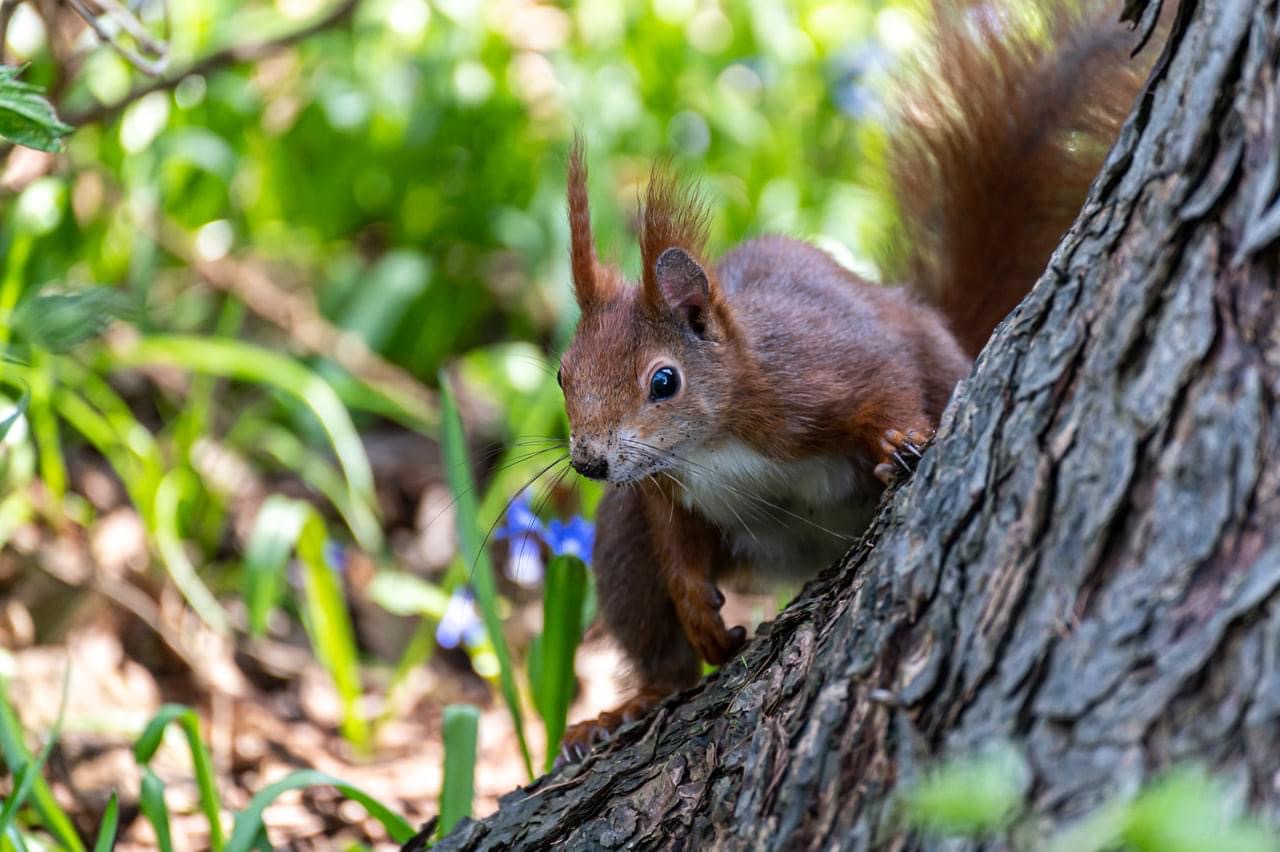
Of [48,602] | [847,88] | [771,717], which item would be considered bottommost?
[771,717]

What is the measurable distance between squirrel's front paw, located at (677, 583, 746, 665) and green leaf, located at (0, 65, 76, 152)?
36.5 inches

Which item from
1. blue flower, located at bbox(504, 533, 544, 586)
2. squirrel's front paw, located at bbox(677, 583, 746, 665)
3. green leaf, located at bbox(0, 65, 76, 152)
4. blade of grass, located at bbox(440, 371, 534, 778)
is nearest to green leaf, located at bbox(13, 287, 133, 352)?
green leaf, located at bbox(0, 65, 76, 152)

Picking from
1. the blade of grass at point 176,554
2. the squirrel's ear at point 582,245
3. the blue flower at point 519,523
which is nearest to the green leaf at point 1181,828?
the squirrel's ear at point 582,245

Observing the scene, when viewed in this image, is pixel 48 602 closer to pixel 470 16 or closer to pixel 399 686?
pixel 399 686

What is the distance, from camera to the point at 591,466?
5.46 ft

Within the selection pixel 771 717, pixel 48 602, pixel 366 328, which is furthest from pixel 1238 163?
pixel 366 328

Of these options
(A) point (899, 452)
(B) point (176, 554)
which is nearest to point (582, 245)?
(A) point (899, 452)

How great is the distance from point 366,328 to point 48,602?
3.45ft

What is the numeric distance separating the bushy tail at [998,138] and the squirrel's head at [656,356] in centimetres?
48

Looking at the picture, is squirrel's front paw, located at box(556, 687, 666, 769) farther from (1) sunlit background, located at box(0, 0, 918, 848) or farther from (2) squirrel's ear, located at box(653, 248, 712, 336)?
(2) squirrel's ear, located at box(653, 248, 712, 336)

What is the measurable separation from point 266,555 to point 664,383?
120 cm

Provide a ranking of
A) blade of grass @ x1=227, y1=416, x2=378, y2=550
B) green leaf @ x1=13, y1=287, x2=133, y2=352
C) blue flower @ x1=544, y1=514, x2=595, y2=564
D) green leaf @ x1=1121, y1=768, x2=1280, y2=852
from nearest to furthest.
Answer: green leaf @ x1=1121, y1=768, x2=1280, y2=852 → green leaf @ x1=13, y1=287, x2=133, y2=352 → blue flower @ x1=544, y1=514, x2=595, y2=564 → blade of grass @ x1=227, y1=416, x2=378, y2=550

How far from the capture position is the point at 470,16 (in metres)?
3.78

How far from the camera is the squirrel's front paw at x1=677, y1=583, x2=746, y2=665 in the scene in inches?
→ 69.4
